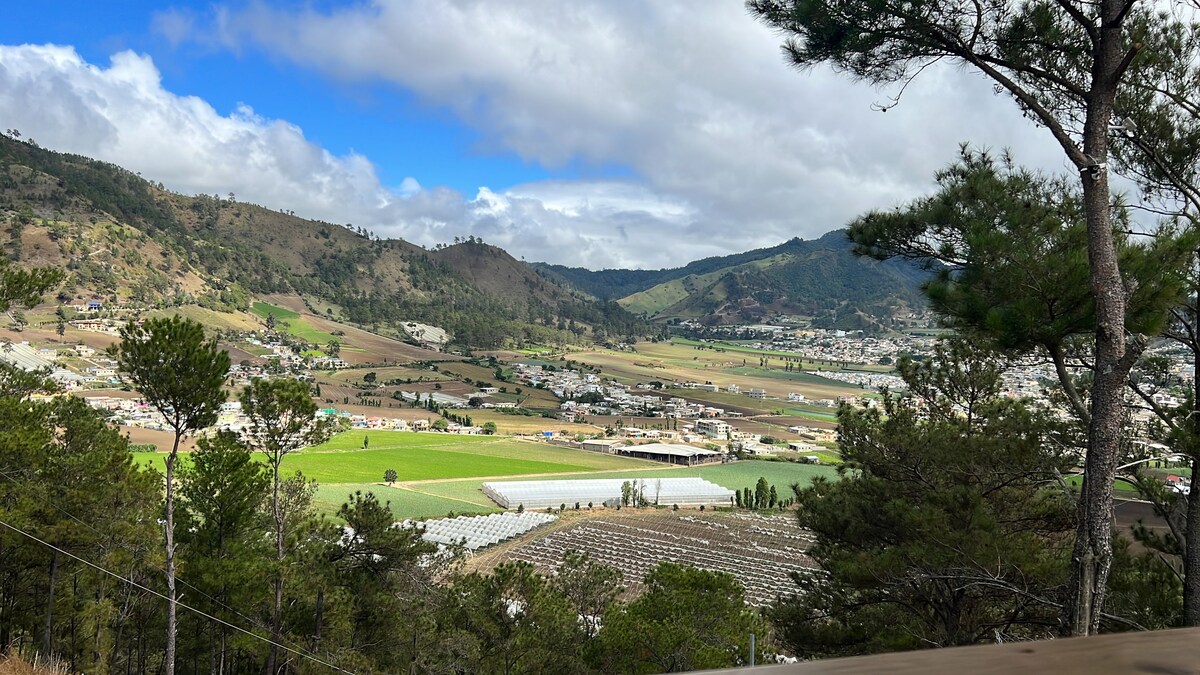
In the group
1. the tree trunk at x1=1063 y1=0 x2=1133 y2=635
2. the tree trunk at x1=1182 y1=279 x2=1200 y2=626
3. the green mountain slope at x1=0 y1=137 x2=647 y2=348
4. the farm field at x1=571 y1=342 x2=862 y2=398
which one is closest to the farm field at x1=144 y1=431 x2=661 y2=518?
the tree trunk at x1=1182 y1=279 x2=1200 y2=626

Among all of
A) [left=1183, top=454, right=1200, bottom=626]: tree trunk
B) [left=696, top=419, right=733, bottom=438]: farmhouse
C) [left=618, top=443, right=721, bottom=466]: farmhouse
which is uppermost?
[left=1183, top=454, right=1200, bottom=626]: tree trunk

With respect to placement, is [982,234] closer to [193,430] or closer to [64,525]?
[193,430]

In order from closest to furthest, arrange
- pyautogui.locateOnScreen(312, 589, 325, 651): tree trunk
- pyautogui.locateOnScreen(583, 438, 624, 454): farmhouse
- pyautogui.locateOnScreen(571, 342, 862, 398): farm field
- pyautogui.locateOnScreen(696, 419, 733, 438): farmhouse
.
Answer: pyautogui.locateOnScreen(312, 589, 325, 651): tree trunk < pyautogui.locateOnScreen(583, 438, 624, 454): farmhouse < pyautogui.locateOnScreen(696, 419, 733, 438): farmhouse < pyautogui.locateOnScreen(571, 342, 862, 398): farm field

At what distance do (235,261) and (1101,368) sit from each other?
146 metres

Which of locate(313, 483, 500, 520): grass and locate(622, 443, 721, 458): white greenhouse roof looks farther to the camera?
locate(622, 443, 721, 458): white greenhouse roof

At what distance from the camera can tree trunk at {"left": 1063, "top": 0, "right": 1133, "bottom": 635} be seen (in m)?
4.06

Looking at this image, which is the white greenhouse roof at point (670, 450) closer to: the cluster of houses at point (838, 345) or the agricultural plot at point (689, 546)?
the agricultural plot at point (689, 546)

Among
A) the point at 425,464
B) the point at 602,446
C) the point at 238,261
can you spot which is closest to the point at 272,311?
the point at 238,261

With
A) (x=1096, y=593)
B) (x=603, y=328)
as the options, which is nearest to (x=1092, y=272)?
(x=1096, y=593)

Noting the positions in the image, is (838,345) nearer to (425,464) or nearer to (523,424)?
(523,424)

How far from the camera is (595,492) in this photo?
141 ft

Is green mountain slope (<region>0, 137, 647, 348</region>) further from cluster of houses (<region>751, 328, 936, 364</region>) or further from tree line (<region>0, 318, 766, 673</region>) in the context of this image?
tree line (<region>0, 318, 766, 673</region>)

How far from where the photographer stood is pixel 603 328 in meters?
165

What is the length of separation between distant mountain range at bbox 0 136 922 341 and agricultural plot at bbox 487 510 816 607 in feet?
255
